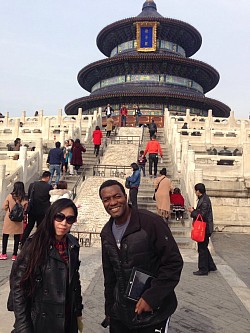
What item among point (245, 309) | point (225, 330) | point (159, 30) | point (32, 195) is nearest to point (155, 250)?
point (225, 330)

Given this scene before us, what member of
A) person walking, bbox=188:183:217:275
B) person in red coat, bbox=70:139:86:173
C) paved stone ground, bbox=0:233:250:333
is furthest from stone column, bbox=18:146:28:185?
person walking, bbox=188:183:217:275

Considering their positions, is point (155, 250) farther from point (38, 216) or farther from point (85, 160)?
point (85, 160)

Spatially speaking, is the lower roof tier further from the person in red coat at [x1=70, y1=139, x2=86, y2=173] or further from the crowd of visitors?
the crowd of visitors

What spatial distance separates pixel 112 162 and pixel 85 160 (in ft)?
3.96

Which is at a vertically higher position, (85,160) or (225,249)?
(85,160)

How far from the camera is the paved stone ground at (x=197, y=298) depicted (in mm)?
4027

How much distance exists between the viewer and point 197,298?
16.4ft

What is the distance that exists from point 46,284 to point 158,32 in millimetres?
35622

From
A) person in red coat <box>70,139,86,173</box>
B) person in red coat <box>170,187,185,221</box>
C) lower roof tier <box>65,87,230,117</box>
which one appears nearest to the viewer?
person in red coat <box>170,187,185,221</box>

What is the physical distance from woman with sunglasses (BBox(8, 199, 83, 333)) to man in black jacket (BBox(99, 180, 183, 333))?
0.32 meters

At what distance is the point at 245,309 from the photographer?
184 inches

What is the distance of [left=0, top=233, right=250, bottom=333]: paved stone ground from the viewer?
403 cm

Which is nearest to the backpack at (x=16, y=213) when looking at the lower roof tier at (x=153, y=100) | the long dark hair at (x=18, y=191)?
the long dark hair at (x=18, y=191)

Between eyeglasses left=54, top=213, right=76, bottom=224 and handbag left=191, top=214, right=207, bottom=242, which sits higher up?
eyeglasses left=54, top=213, right=76, bottom=224
